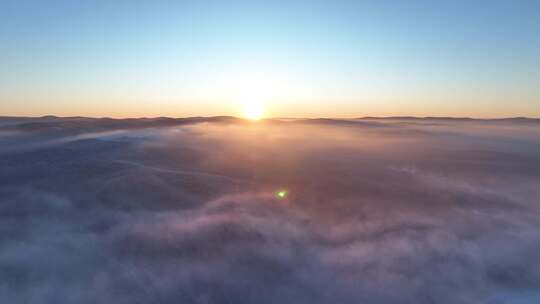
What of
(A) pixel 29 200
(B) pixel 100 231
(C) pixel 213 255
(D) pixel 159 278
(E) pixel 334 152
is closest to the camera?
(D) pixel 159 278

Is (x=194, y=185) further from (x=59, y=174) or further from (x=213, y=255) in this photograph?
(x=59, y=174)

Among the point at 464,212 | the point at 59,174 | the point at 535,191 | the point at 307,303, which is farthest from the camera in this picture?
the point at 59,174

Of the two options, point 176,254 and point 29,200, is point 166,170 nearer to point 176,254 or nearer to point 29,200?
point 29,200

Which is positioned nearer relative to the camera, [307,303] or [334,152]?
[307,303]

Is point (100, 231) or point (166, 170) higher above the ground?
point (166, 170)

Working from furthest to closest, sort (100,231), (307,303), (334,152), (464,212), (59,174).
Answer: (334,152) → (59,174) → (464,212) → (100,231) → (307,303)

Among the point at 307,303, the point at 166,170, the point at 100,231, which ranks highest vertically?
the point at 166,170

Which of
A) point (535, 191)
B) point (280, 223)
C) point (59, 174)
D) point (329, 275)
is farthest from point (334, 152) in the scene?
point (59, 174)

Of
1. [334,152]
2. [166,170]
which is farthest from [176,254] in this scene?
[334,152]

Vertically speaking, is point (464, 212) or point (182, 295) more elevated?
point (464, 212)
